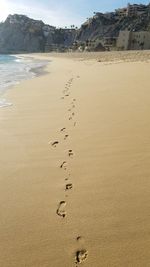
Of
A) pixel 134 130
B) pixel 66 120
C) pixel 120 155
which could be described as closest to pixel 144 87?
pixel 66 120

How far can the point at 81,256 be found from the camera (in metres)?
2.05

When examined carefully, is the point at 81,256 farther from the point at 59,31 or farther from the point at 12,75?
the point at 59,31

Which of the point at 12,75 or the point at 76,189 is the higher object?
the point at 76,189

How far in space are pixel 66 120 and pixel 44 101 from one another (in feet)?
6.68

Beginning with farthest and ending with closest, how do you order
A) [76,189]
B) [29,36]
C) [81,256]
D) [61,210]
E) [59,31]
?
[29,36] → [59,31] → [76,189] → [61,210] → [81,256]

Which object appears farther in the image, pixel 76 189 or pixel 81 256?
pixel 76 189

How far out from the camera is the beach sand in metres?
2.09

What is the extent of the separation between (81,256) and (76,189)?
0.89 meters

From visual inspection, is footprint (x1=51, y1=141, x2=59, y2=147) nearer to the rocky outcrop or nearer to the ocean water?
the ocean water

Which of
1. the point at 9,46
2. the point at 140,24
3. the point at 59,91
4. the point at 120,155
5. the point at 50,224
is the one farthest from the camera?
the point at 9,46

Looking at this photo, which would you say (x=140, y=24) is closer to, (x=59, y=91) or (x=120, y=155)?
(x=59, y=91)

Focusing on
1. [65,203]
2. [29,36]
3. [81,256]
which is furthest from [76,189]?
[29,36]

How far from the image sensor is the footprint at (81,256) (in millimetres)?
2014

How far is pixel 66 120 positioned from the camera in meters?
5.38
